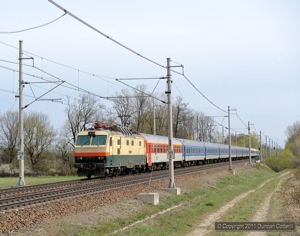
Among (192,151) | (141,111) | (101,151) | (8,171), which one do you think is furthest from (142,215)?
(141,111)

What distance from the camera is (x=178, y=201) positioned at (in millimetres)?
23703

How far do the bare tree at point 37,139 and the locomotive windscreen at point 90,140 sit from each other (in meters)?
32.9

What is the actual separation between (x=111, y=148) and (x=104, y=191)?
30.8ft

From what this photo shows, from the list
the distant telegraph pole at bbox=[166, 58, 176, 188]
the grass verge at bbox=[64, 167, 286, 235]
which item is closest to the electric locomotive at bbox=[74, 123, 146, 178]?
the distant telegraph pole at bbox=[166, 58, 176, 188]

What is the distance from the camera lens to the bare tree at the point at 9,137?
63.9 metres

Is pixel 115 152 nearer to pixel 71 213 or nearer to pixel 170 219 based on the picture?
pixel 170 219

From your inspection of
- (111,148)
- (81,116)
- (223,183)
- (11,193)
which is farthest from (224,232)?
(81,116)

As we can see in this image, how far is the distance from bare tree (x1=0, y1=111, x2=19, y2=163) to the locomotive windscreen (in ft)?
113

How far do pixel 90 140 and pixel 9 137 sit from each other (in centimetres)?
3819

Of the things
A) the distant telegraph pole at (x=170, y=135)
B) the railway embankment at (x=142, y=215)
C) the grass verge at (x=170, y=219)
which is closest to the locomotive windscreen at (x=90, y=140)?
the distant telegraph pole at (x=170, y=135)

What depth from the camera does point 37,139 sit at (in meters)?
66.0

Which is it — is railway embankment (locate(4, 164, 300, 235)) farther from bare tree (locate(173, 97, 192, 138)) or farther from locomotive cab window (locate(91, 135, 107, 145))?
bare tree (locate(173, 97, 192, 138))

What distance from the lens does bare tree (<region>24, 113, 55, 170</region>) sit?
6462 centimetres

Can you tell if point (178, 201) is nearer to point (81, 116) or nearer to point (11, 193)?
point (11, 193)
